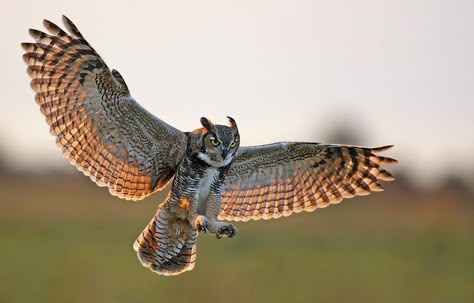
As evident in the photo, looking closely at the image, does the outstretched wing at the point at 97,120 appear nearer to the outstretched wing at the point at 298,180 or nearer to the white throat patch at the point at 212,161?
the white throat patch at the point at 212,161

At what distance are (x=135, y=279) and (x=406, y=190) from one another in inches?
368

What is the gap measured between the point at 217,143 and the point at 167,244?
100 cm

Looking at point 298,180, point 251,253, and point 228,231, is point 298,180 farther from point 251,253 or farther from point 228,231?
point 251,253

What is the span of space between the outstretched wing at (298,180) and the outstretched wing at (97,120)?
66 centimetres

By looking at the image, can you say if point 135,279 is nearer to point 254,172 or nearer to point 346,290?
point 346,290

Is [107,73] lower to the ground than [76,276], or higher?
higher

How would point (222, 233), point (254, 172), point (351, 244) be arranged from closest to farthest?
point (222, 233) < point (254, 172) < point (351, 244)

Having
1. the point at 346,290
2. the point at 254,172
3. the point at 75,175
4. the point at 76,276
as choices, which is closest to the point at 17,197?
the point at 75,175

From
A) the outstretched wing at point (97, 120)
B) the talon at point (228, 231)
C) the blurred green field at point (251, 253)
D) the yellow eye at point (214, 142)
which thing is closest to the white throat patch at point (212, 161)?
the yellow eye at point (214, 142)

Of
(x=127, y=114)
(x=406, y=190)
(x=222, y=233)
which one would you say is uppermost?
(x=127, y=114)

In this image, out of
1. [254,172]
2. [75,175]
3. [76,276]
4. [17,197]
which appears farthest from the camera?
[75,175]

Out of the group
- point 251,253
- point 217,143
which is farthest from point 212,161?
point 251,253

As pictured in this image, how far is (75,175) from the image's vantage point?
23.6 m

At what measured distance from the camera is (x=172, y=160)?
8727 mm
